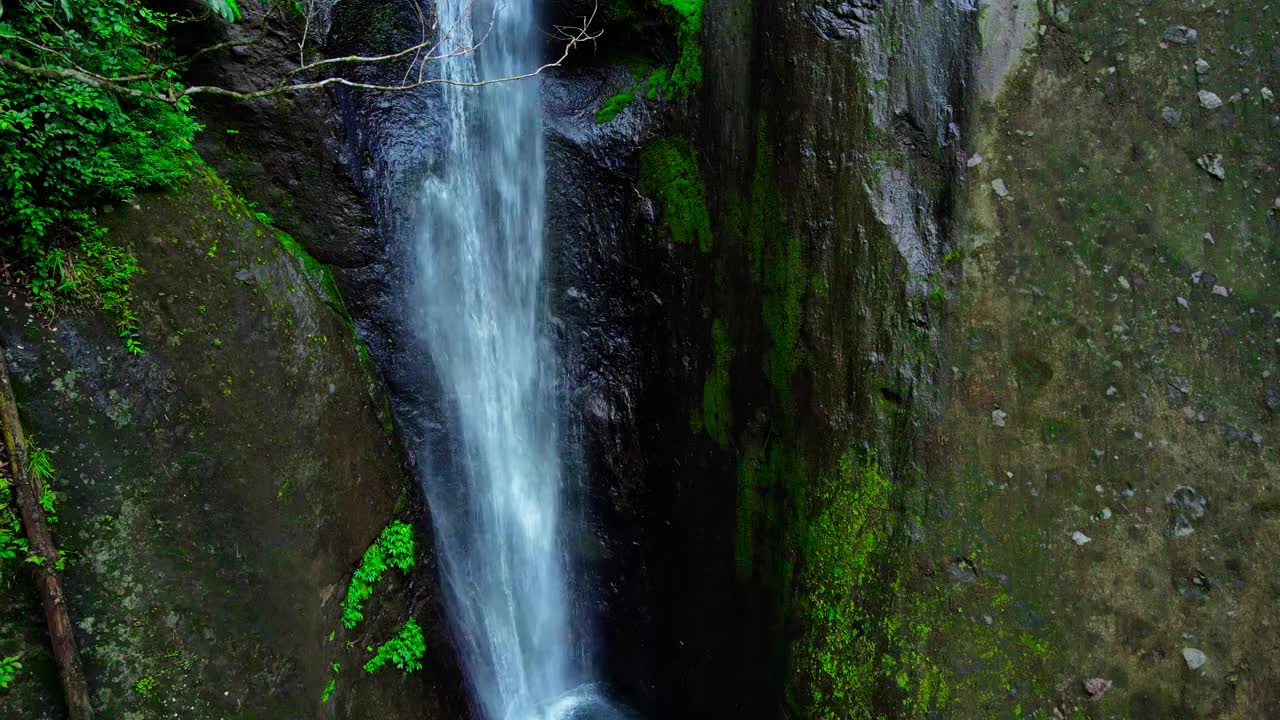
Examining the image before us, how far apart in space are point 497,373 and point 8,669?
11.3ft

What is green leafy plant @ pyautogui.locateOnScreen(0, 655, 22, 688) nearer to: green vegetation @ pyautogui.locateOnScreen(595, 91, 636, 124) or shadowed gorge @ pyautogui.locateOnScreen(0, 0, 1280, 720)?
shadowed gorge @ pyautogui.locateOnScreen(0, 0, 1280, 720)

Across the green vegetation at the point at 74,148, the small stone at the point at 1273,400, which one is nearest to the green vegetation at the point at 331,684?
the green vegetation at the point at 74,148

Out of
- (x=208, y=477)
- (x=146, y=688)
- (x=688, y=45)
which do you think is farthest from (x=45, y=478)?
(x=688, y=45)

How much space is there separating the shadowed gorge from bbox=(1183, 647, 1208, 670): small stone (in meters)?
0.05

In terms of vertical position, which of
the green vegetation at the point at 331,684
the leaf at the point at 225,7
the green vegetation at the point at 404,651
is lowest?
the green vegetation at the point at 404,651

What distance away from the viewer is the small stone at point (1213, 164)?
129 inches

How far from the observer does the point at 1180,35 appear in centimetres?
330

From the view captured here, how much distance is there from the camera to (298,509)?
4199 millimetres

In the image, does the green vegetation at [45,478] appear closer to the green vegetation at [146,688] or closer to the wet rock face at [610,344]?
the green vegetation at [146,688]

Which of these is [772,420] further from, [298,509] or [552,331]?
[298,509]

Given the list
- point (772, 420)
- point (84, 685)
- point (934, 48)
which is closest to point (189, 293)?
point (84, 685)

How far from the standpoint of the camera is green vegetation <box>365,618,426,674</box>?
15.1ft

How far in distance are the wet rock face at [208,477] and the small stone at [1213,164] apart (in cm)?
483

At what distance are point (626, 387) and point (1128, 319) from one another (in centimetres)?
331
